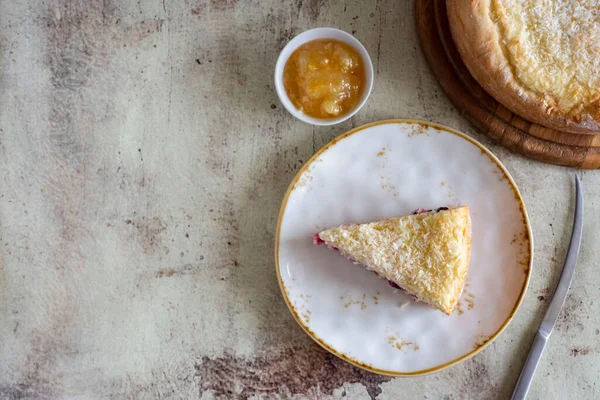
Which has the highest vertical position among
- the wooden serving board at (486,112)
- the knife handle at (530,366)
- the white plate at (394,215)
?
the wooden serving board at (486,112)

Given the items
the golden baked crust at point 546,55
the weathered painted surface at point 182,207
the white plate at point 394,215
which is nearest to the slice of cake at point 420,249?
the white plate at point 394,215

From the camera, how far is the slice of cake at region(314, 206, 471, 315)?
227 centimetres

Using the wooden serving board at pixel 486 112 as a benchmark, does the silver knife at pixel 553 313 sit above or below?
below

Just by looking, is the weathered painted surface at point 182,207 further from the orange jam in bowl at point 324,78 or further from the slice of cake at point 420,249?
the slice of cake at point 420,249

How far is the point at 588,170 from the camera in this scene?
2.54 metres

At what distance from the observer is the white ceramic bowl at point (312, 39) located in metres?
2.35

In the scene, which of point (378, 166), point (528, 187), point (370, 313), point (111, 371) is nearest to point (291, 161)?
point (378, 166)

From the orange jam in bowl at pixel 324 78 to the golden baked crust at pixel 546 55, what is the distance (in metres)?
0.48

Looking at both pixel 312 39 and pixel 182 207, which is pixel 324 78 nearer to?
pixel 312 39

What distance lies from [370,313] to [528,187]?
3.25ft

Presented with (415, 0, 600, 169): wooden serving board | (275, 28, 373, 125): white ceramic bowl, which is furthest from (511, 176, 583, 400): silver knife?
(275, 28, 373, 125): white ceramic bowl

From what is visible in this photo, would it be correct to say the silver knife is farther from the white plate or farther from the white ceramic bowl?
the white ceramic bowl

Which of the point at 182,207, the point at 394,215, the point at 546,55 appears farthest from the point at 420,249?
the point at 182,207

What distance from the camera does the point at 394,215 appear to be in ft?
8.17
